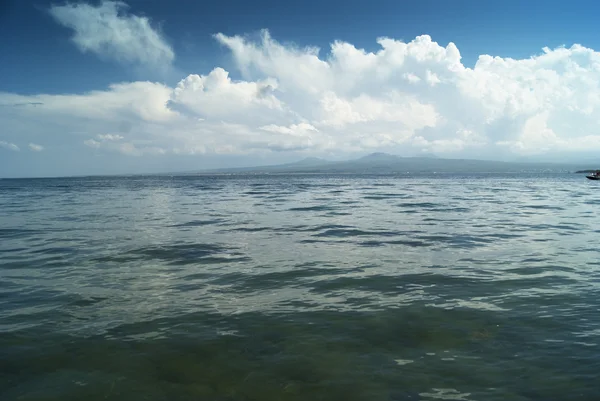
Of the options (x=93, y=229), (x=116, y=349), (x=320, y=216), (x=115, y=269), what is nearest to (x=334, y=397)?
(x=116, y=349)

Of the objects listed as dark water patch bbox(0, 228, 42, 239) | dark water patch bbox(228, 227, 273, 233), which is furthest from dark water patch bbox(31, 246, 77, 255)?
dark water patch bbox(228, 227, 273, 233)

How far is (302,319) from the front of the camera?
1019cm

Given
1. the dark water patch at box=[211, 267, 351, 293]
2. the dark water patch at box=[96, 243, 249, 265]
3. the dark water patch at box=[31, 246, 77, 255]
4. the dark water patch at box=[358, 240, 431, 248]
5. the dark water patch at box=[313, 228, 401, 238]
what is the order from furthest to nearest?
the dark water patch at box=[313, 228, 401, 238]
the dark water patch at box=[358, 240, 431, 248]
the dark water patch at box=[31, 246, 77, 255]
the dark water patch at box=[96, 243, 249, 265]
the dark water patch at box=[211, 267, 351, 293]

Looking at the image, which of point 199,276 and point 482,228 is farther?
point 482,228

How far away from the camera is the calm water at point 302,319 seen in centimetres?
717

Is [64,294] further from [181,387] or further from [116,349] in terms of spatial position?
[181,387]

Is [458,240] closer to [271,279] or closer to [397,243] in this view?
[397,243]

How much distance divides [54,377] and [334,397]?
5.18 m

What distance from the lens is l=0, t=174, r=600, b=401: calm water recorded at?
717 cm

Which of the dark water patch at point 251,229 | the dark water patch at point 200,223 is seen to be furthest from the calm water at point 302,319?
the dark water patch at point 200,223

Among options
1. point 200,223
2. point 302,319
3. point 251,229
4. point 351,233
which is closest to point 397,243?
point 351,233

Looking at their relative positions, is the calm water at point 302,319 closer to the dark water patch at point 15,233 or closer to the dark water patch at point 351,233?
the dark water patch at point 351,233

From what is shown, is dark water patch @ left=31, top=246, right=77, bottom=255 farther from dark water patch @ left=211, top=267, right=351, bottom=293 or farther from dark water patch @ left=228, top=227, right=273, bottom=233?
dark water patch @ left=228, top=227, right=273, bottom=233

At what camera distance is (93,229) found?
26328 mm
